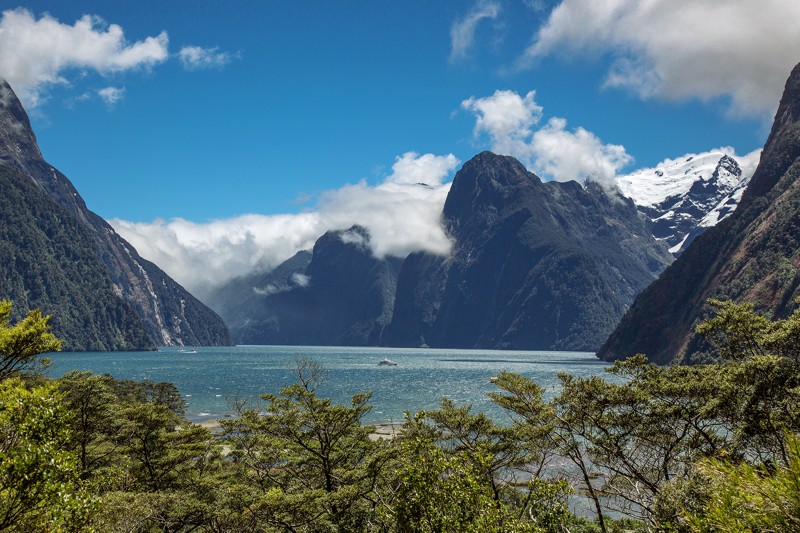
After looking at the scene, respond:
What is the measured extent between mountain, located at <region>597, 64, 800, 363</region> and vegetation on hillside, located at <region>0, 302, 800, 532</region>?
106 metres

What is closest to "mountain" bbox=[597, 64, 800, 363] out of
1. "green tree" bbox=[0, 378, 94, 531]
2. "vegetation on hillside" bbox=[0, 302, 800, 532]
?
"vegetation on hillside" bbox=[0, 302, 800, 532]

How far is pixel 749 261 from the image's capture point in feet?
479

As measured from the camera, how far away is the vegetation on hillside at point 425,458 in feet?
36.8

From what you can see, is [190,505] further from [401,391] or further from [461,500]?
[401,391]

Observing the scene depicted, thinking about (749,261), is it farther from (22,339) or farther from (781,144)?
(22,339)

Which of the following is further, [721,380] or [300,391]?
[300,391]

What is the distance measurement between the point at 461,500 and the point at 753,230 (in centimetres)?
17753

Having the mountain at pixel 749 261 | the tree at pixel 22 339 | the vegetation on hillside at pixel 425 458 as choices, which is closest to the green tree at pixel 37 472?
the vegetation on hillside at pixel 425 458

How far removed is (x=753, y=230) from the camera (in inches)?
6117

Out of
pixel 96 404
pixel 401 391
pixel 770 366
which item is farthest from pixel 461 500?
pixel 401 391

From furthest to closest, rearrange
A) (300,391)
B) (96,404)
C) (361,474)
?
(96,404) → (300,391) → (361,474)

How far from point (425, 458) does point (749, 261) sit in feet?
→ 539

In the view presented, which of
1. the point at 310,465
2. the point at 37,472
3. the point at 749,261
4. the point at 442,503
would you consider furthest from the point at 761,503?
the point at 749,261

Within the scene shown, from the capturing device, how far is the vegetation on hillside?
11227mm
